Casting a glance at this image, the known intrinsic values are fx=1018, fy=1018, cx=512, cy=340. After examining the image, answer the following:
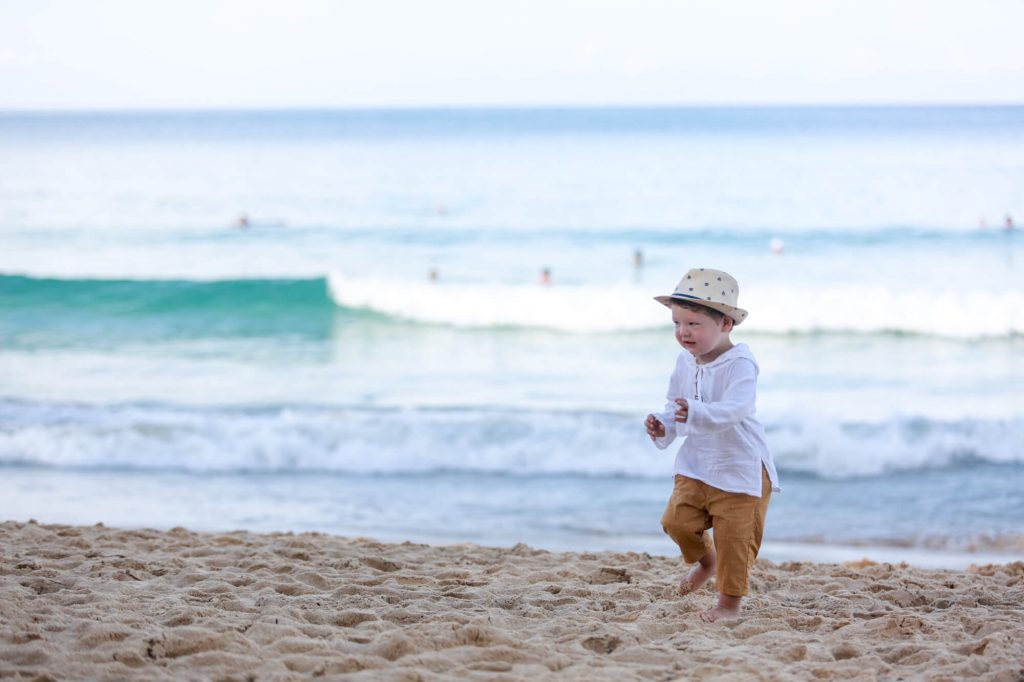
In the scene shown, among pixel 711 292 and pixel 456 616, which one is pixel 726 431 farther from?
pixel 456 616

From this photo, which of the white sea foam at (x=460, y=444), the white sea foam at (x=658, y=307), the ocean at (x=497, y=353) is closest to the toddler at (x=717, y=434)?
the ocean at (x=497, y=353)

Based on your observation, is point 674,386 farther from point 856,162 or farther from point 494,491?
point 856,162

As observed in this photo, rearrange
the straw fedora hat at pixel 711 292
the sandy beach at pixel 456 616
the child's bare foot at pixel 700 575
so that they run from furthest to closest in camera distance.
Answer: the child's bare foot at pixel 700 575 < the straw fedora hat at pixel 711 292 < the sandy beach at pixel 456 616

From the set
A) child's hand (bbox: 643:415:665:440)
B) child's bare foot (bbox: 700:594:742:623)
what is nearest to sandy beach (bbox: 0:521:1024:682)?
child's bare foot (bbox: 700:594:742:623)

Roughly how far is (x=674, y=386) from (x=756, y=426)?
37 centimetres

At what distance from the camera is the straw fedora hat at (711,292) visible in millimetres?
3836

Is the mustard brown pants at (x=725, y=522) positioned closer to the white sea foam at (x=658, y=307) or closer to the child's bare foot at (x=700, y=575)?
the child's bare foot at (x=700, y=575)

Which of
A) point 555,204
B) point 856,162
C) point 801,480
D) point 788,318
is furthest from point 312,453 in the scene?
point 856,162

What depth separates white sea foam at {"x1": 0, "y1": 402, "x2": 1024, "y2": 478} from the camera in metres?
8.88

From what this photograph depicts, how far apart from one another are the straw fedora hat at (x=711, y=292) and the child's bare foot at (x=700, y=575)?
44.4 inches

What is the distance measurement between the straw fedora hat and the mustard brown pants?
688 mm

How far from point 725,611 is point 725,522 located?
435 millimetres

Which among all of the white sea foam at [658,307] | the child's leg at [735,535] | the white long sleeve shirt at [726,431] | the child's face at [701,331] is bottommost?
the child's leg at [735,535]

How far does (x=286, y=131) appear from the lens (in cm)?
8294
